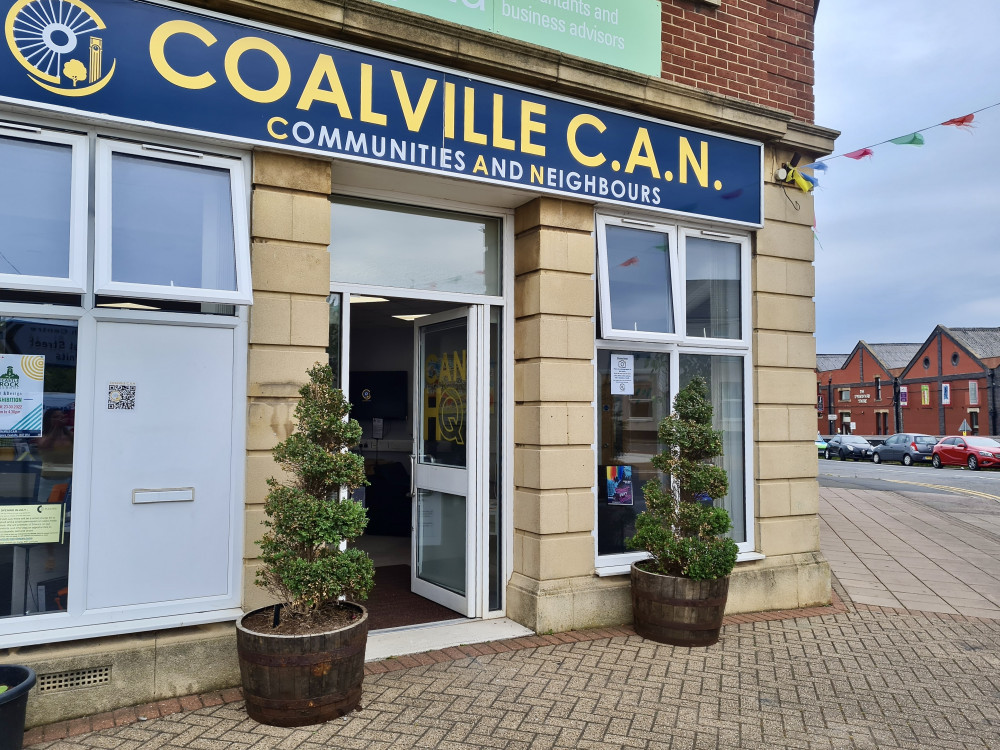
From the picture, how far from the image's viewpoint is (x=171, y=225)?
4.65 meters

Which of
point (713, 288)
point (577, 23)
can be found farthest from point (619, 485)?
point (577, 23)

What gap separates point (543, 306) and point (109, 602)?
141 inches

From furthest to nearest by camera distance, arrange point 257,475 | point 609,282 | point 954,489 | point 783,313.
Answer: point 954,489 → point 783,313 → point 609,282 → point 257,475

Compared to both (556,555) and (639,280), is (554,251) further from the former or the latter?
(556,555)

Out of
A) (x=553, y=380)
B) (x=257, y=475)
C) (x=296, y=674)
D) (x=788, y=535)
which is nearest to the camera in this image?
(x=296, y=674)

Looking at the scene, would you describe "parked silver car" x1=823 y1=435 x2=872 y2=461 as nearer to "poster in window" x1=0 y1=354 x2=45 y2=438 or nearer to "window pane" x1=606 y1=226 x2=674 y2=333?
"window pane" x1=606 y1=226 x2=674 y2=333

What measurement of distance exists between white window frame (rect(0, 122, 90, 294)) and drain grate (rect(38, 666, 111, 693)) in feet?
6.96

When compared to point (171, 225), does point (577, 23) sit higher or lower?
higher

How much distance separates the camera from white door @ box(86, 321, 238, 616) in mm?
4406

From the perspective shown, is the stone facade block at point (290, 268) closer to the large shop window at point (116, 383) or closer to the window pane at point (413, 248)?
the large shop window at point (116, 383)

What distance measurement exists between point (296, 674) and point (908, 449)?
39.6m

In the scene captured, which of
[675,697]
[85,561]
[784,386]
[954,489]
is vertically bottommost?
[954,489]

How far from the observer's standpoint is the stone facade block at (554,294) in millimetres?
6012

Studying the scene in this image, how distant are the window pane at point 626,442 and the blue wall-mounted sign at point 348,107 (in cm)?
143
